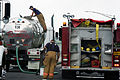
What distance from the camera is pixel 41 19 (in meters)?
22.5

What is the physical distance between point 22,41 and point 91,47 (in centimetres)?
555

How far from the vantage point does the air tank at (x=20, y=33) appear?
20.0m

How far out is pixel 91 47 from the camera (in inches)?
623

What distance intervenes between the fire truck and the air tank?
16.1 feet

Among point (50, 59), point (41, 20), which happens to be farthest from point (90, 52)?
point (41, 20)

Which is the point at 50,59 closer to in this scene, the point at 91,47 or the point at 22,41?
the point at 91,47

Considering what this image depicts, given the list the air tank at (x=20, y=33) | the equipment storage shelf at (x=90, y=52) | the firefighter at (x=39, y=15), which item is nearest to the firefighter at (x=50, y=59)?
the equipment storage shelf at (x=90, y=52)

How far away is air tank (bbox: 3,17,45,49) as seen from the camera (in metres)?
20.0

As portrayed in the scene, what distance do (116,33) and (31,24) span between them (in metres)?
6.73

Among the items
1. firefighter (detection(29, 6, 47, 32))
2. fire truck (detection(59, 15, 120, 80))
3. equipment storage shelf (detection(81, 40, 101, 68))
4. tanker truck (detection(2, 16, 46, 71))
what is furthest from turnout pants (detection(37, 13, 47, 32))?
equipment storage shelf (detection(81, 40, 101, 68))

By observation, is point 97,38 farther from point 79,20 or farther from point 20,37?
point 20,37

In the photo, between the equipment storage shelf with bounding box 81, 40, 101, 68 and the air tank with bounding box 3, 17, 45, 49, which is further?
the air tank with bounding box 3, 17, 45, 49

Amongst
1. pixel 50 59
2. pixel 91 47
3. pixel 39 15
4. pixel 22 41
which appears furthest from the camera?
pixel 39 15

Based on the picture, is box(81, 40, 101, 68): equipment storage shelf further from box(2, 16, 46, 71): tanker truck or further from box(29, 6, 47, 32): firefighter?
box(29, 6, 47, 32): firefighter
